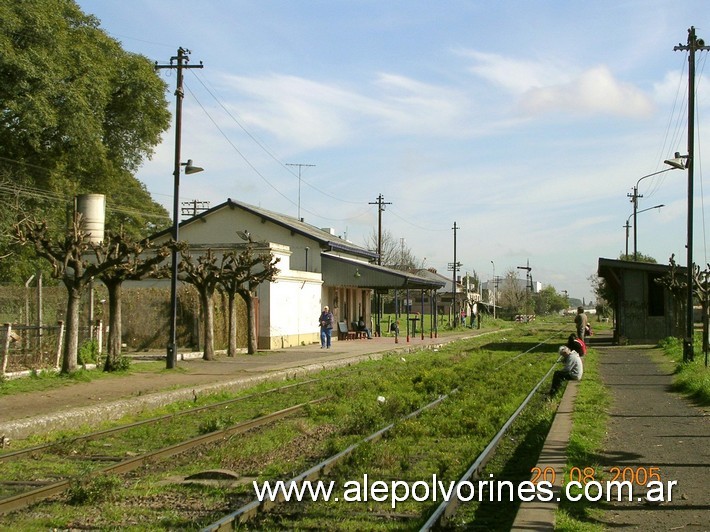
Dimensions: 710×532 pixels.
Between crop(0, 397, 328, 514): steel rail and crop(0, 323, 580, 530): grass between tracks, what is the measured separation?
0.18 meters

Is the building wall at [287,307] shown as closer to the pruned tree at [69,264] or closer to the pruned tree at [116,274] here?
the pruned tree at [116,274]

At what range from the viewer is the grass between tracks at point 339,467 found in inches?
285

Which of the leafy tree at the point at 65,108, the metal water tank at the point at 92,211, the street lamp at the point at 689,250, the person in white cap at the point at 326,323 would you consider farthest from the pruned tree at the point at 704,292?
the leafy tree at the point at 65,108

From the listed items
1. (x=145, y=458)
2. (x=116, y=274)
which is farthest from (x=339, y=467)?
(x=116, y=274)

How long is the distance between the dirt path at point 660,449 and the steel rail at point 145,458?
17.5 ft

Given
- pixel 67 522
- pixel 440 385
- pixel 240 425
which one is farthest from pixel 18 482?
pixel 440 385

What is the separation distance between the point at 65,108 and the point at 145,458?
1066 inches

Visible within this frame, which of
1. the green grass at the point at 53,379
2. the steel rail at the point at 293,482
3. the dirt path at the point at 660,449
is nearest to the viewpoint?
the steel rail at the point at 293,482

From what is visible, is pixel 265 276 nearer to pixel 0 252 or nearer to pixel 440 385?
pixel 440 385

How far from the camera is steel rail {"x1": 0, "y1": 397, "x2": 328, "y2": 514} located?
7.82 meters

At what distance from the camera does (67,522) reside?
715 cm

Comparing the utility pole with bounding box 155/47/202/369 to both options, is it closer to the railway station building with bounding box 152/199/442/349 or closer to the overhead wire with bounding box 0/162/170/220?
the railway station building with bounding box 152/199/442/349

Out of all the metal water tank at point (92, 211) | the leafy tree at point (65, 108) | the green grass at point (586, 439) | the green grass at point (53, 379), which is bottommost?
the green grass at point (586, 439)

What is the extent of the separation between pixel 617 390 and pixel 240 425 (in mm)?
9101
